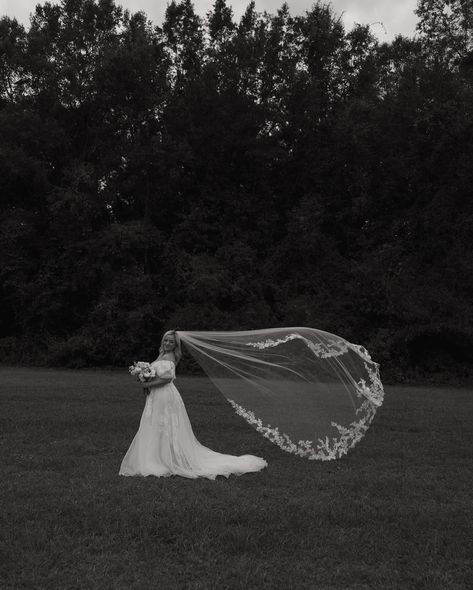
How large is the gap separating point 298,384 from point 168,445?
84.6 inches

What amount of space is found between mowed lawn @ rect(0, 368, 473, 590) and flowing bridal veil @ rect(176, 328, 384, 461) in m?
0.48

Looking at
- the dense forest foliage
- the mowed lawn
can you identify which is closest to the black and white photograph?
the dense forest foliage

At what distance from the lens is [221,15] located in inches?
1341

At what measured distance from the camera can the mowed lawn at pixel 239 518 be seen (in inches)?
217

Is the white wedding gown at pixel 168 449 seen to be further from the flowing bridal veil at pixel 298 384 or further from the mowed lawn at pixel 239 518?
the flowing bridal veil at pixel 298 384

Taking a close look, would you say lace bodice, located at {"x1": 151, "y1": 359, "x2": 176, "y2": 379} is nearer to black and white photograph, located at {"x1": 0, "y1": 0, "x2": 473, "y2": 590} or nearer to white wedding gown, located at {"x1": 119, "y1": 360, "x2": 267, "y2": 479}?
white wedding gown, located at {"x1": 119, "y1": 360, "x2": 267, "y2": 479}

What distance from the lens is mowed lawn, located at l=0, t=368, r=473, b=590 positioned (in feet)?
18.1

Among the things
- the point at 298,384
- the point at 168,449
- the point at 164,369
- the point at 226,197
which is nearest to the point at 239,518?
the point at 168,449

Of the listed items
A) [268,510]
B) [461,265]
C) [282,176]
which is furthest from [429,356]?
[268,510]

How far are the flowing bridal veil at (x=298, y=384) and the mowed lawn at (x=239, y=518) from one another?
18.8 inches

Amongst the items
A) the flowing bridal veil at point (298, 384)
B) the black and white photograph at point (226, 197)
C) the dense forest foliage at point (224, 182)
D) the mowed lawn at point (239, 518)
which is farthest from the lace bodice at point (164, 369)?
the dense forest foliage at point (224, 182)

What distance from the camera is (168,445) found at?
30.5 feet

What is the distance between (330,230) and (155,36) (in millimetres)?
13928

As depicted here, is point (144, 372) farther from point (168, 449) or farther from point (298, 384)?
point (298, 384)
